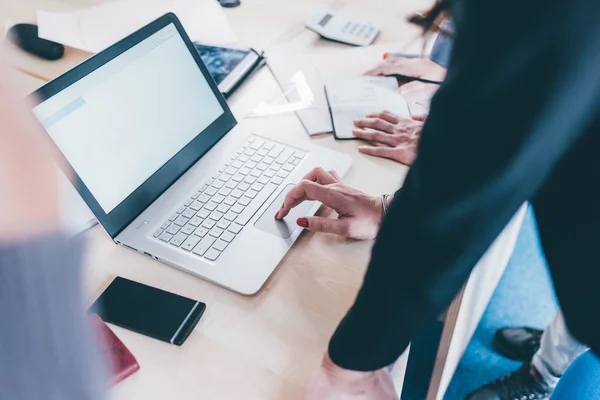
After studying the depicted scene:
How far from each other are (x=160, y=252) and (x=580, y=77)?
0.51 m

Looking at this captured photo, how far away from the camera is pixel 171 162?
0.75 meters

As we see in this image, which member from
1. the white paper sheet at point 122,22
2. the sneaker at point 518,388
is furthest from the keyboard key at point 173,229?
the sneaker at point 518,388

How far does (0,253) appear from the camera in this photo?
226 mm

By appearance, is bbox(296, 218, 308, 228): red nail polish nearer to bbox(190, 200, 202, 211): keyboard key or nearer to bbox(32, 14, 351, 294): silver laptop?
bbox(32, 14, 351, 294): silver laptop

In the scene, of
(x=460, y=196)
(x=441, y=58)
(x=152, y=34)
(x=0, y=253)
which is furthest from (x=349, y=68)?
(x=0, y=253)

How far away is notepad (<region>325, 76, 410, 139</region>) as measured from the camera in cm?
90

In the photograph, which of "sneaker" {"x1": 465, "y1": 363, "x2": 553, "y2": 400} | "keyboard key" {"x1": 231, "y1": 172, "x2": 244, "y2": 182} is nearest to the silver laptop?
"keyboard key" {"x1": 231, "y1": 172, "x2": 244, "y2": 182}

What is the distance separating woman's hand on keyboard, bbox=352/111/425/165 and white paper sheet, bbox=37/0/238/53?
45 centimetres

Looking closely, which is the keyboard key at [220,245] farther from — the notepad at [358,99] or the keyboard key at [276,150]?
the notepad at [358,99]

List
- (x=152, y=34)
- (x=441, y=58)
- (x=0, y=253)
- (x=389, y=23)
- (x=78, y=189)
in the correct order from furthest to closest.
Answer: (x=389, y=23) < (x=441, y=58) < (x=152, y=34) < (x=78, y=189) < (x=0, y=253)

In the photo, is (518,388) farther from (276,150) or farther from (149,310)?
(149,310)

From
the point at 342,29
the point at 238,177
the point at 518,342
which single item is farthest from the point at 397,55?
the point at 518,342

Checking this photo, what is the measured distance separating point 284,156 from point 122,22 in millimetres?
582

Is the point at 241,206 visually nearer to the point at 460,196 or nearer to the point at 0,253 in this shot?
the point at 460,196
